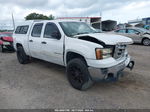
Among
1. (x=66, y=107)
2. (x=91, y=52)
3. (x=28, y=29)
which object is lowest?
(x=66, y=107)

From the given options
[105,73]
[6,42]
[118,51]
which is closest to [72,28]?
[118,51]

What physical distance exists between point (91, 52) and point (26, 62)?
4388 mm

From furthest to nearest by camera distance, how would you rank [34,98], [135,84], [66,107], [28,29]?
[28,29], [135,84], [34,98], [66,107]

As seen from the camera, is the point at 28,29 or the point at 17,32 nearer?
the point at 28,29

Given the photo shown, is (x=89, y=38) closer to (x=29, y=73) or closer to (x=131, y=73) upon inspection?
(x=131, y=73)

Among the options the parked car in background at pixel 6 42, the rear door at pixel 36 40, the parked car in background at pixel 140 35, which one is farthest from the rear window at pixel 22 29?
the parked car in background at pixel 140 35

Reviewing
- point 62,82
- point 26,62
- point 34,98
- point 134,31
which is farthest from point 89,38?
point 134,31

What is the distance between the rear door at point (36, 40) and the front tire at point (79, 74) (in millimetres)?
1740

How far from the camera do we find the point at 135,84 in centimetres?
396

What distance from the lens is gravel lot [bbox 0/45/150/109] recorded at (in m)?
3.07

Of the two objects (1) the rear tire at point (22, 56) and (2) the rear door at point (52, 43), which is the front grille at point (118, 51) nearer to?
(2) the rear door at point (52, 43)

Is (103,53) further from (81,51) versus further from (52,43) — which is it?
(52,43)

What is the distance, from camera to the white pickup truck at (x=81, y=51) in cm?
317

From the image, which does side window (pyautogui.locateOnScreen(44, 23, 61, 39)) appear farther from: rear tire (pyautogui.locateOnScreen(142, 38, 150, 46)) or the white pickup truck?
rear tire (pyautogui.locateOnScreen(142, 38, 150, 46))
